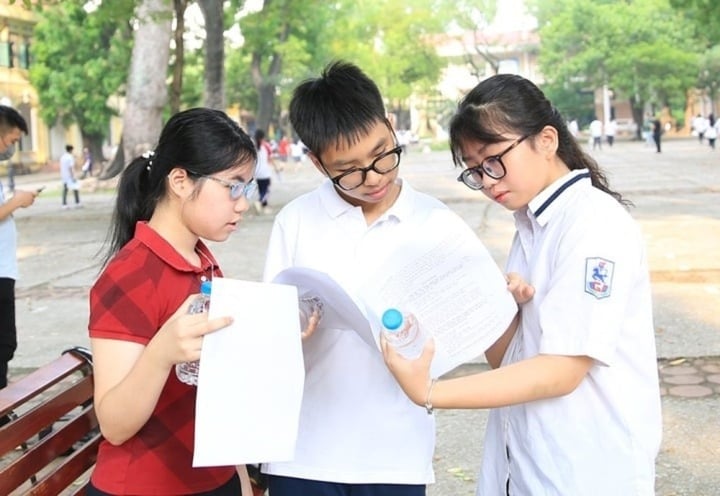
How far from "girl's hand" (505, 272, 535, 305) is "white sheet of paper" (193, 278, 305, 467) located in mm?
455

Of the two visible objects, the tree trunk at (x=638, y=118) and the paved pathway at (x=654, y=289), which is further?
the tree trunk at (x=638, y=118)

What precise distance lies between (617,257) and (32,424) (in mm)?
1723

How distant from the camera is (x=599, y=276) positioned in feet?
5.43

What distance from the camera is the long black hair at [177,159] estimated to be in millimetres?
1895

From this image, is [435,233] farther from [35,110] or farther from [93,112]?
[35,110]

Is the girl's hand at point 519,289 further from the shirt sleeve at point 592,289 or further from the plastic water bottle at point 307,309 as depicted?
the plastic water bottle at point 307,309

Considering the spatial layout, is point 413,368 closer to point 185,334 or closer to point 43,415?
point 185,334

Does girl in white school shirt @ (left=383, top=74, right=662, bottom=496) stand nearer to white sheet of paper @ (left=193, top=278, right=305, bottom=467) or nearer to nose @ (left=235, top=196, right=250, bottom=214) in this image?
white sheet of paper @ (left=193, top=278, right=305, bottom=467)

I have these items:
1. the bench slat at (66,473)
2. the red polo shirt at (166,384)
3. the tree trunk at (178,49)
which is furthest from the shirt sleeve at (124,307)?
the tree trunk at (178,49)

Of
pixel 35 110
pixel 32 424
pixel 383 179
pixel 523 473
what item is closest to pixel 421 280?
pixel 383 179

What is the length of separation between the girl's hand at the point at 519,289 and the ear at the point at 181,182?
707mm

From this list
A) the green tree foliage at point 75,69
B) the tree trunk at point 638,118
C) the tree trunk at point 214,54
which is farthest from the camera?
the tree trunk at point 638,118

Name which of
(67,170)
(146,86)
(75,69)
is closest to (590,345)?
(146,86)

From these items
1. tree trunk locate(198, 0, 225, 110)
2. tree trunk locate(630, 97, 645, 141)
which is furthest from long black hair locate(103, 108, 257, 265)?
tree trunk locate(630, 97, 645, 141)
